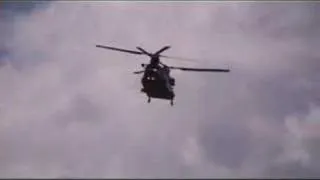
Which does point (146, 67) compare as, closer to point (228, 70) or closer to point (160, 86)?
point (160, 86)

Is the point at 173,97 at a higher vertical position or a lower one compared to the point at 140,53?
lower

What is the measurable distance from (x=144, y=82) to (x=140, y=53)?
3.93 metres

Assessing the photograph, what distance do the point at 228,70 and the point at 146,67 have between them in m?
10.9

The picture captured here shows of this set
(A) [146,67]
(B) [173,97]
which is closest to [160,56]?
(A) [146,67]

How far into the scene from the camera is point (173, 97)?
76.6 m

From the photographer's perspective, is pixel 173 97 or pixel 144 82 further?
pixel 173 97

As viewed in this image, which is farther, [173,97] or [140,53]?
[173,97]

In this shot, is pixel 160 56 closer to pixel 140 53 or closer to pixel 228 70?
pixel 140 53

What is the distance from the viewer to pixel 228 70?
7131 cm

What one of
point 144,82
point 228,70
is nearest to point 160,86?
point 144,82

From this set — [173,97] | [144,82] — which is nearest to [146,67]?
[144,82]

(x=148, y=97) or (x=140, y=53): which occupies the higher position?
(x=140, y=53)

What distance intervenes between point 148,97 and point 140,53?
6.35m

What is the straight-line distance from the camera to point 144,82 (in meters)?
71.8
